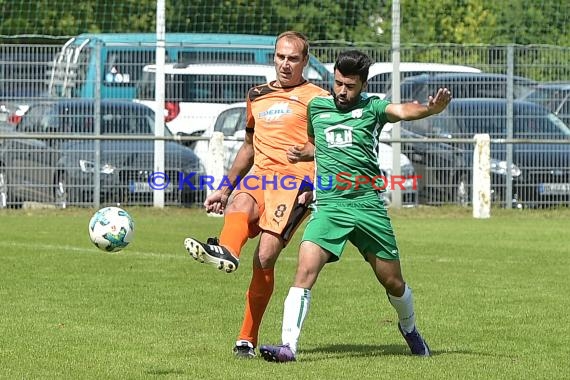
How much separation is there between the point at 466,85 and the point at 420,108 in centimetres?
1406

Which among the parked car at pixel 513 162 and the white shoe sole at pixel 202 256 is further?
the parked car at pixel 513 162

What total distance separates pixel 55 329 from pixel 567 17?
52.6ft

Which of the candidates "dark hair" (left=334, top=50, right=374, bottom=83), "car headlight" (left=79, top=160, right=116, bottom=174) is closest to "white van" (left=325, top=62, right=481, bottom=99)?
"car headlight" (left=79, top=160, right=116, bottom=174)

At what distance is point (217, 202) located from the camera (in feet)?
27.6

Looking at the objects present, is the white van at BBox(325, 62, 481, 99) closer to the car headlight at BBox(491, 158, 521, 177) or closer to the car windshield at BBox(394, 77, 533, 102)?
the car windshield at BBox(394, 77, 533, 102)

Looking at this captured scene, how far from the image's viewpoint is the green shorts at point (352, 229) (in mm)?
7621

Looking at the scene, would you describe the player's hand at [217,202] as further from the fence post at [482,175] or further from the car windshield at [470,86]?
the car windshield at [470,86]

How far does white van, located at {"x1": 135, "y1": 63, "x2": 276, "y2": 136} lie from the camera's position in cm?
2095

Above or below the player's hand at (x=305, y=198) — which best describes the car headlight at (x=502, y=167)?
below

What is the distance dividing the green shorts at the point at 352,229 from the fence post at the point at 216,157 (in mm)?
11897

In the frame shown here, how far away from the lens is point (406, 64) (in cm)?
2134

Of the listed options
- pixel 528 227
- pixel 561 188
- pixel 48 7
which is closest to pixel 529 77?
pixel 561 188

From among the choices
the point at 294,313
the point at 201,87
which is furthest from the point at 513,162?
the point at 294,313

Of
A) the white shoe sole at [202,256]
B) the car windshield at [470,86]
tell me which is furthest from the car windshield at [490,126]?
the white shoe sole at [202,256]
